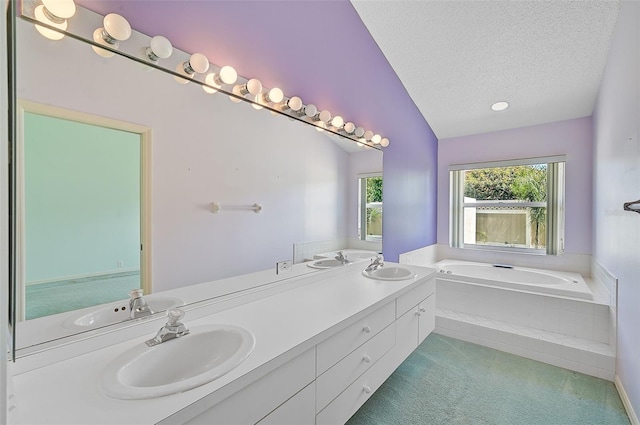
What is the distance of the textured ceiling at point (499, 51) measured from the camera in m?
2.08

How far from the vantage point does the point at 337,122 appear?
213 cm

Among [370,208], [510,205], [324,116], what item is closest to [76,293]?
[324,116]

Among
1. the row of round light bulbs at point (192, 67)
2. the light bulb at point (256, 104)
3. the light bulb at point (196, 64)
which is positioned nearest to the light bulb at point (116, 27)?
the row of round light bulbs at point (192, 67)

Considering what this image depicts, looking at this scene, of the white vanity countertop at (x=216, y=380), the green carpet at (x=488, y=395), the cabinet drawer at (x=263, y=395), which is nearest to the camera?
the white vanity countertop at (x=216, y=380)

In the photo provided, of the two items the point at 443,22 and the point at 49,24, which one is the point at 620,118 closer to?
the point at 443,22

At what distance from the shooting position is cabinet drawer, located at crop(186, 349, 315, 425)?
0.77 meters

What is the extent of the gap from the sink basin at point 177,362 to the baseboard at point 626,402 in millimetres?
2229

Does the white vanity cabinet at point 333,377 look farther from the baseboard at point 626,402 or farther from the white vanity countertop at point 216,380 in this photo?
the baseboard at point 626,402

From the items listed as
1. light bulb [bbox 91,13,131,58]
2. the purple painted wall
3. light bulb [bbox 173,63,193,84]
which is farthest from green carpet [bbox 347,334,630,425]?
light bulb [bbox 91,13,131,58]

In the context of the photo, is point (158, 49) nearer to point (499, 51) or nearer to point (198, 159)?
point (198, 159)

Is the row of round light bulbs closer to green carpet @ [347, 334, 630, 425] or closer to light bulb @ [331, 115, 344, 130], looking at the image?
light bulb @ [331, 115, 344, 130]

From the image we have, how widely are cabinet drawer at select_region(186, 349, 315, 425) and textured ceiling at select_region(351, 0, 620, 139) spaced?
8.38ft

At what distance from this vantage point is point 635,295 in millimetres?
1563

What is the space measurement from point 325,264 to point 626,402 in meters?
2.06
